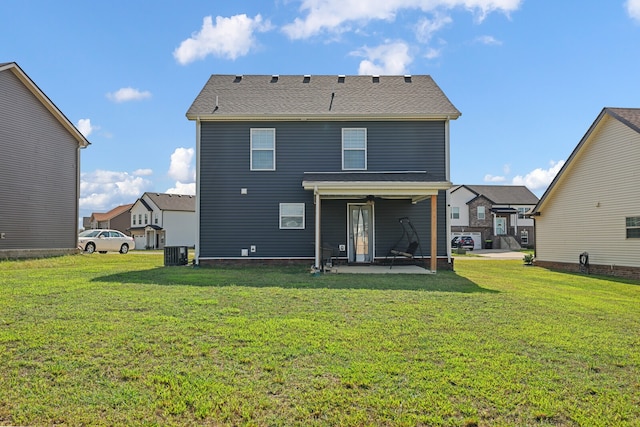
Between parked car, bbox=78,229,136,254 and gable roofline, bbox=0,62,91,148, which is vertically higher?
gable roofline, bbox=0,62,91,148

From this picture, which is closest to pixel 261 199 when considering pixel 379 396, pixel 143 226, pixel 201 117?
pixel 201 117

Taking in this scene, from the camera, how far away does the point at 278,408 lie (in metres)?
3.66

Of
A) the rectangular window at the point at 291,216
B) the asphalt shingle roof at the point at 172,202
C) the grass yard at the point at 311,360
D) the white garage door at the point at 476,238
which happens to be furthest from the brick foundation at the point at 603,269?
the asphalt shingle roof at the point at 172,202

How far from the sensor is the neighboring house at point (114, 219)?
56.5m

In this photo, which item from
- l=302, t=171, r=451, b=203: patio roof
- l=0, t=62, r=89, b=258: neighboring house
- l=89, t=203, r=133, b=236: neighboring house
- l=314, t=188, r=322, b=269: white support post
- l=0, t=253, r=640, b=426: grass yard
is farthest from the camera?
l=89, t=203, r=133, b=236: neighboring house

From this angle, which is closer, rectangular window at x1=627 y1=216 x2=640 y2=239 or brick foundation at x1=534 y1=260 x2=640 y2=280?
rectangular window at x1=627 y1=216 x2=640 y2=239

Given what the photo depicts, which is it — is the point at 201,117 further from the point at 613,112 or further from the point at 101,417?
the point at 613,112

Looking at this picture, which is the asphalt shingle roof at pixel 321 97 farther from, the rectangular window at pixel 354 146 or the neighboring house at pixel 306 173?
the rectangular window at pixel 354 146

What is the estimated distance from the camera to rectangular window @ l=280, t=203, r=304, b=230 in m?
14.8

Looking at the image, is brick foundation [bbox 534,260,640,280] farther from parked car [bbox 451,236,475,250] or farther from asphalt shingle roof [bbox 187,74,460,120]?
parked car [bbox 451,236,475,250]

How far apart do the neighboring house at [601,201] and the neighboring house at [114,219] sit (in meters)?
47.3

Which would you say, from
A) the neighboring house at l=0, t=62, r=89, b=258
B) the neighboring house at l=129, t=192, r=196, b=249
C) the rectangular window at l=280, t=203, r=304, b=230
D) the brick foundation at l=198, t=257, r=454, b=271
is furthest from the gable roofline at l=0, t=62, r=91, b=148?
the neighboring house at l=129, t=192, r=196, b=249

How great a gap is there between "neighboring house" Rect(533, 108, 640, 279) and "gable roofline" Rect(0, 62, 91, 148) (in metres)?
21.1

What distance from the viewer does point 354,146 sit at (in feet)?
49.1
